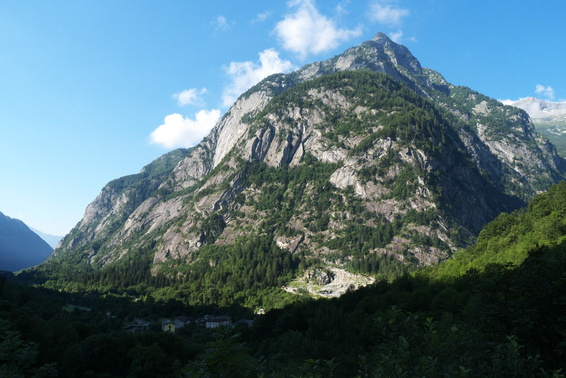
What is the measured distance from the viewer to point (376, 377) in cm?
907

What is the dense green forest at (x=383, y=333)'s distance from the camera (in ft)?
41.7

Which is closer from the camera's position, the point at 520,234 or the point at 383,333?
the point at 383,333

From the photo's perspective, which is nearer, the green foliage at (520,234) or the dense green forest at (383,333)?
the dense green forest at (383,333)

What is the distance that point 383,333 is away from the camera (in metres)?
12.9

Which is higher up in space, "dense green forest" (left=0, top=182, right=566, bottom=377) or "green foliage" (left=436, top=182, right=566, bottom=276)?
"green foliage" (left=436, top=182, right=566, bottom=276)

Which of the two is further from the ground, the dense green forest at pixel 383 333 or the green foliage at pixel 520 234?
the green foliage at pixel 520 234

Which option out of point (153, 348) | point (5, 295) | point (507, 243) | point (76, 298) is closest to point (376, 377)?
point (153, 348)

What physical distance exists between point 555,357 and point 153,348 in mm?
56451

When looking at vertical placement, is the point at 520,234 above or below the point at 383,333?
above

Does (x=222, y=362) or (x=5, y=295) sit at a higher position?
(x=222, y=362)

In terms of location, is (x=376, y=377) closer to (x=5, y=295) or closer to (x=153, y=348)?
(x=153, y=348)

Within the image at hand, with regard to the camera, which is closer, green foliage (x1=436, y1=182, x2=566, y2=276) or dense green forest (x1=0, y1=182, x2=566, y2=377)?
dense green forest (x1=0, y1=182, x2=566, y2=377)

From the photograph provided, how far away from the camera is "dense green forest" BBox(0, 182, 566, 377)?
12703mm

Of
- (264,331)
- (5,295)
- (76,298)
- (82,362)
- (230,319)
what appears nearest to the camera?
(82,362)
